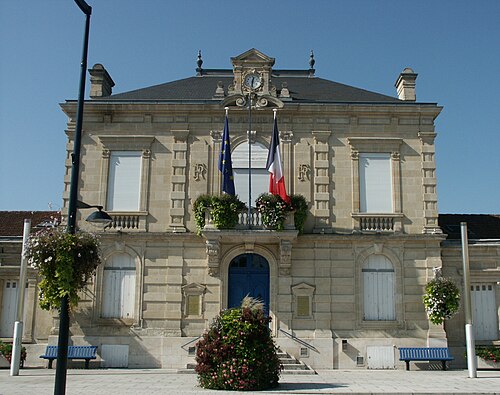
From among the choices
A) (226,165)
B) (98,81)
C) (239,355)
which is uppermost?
(98,81)

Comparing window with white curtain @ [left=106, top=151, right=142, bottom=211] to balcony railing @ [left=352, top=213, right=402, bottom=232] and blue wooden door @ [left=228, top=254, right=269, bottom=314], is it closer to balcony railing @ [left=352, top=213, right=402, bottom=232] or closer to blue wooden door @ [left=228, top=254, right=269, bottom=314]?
blue wooden door @ [left=228, top=254, right=269, bottom=314]

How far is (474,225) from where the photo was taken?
22234 mm

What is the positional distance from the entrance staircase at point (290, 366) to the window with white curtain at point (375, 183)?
514 centimetres

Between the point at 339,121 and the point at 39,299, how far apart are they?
36.3 feet

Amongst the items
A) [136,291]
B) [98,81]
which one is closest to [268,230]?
[136,291]

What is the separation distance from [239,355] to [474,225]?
1318cm

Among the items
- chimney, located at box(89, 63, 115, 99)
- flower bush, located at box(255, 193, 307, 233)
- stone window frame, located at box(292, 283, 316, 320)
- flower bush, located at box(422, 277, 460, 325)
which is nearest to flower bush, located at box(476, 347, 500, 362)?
flower bush, located at box(422, 277, 460, 325)

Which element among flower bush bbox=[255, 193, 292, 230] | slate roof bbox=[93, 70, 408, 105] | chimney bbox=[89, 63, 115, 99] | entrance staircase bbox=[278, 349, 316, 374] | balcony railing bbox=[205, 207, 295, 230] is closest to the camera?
entrance staircase bbox=[278, 349, 316, 374]

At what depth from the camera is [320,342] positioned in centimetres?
1812

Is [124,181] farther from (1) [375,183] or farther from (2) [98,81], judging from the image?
(1) [375,183]

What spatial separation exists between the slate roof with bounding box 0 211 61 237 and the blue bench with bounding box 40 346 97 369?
5933 millimetres

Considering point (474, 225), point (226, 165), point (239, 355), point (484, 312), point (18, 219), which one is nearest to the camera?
point (239, 355)

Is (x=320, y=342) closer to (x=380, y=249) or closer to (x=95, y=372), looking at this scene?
(x=380, y=249)

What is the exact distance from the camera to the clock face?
1991cm
